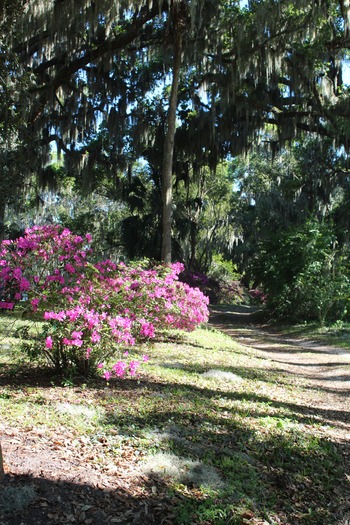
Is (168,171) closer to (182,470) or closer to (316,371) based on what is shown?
(316,371)

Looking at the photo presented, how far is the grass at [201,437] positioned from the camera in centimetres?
332

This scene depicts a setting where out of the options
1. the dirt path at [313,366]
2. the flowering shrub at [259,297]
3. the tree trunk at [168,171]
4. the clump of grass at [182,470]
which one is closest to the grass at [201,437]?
the clump of grass at [182,470]

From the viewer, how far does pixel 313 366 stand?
9.60m

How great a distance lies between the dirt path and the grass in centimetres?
23

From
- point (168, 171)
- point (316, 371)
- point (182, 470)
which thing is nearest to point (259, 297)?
point (168, 171)

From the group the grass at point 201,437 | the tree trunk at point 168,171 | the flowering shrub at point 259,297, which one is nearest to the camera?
the grass at point 201,437

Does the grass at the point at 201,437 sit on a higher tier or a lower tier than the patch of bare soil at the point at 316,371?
higher

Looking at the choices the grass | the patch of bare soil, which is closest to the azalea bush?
the grass

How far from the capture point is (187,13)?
11.4 meters

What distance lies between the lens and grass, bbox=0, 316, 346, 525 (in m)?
3.32

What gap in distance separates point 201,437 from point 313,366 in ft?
19.6

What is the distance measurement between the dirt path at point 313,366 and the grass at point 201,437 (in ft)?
0.76

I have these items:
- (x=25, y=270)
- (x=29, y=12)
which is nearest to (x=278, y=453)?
(x=25, y=270)

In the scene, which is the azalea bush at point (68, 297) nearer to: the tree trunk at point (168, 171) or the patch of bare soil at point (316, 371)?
the patch of bare soil at point (316, 371)
